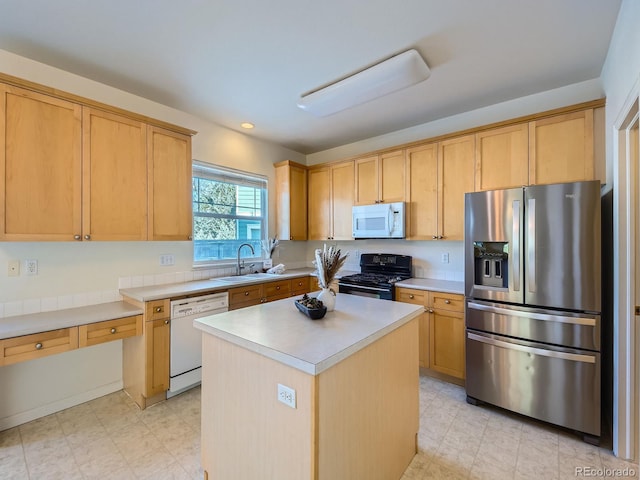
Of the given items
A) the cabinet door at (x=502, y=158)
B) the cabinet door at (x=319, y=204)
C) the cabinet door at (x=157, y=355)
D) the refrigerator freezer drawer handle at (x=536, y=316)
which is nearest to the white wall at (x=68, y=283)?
the cabinet door at (x=157, y=355)

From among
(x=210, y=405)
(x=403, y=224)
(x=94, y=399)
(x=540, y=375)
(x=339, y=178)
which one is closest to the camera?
(x=210, y=405)

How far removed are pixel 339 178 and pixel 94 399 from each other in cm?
352

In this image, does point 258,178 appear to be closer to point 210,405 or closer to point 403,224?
point 403,224

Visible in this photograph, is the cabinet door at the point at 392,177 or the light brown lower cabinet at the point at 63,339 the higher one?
the cabinet door at the point at 392,177

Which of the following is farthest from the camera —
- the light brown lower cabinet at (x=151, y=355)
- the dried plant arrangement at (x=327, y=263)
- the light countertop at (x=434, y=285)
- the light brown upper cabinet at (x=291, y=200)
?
the light brown upper cabinet at (x=291, y=200)

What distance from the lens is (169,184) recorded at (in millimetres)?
2783

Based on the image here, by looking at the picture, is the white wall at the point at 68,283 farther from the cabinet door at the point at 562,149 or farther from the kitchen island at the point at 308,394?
the cabinet door at the point at 562,149

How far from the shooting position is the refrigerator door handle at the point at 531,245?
2176mm

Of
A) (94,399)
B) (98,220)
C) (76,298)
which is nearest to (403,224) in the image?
(98,220)

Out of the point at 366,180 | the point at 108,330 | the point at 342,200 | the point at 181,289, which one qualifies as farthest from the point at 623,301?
the point at 108,330

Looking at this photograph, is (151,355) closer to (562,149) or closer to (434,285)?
(434,285)

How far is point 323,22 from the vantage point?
185 cm

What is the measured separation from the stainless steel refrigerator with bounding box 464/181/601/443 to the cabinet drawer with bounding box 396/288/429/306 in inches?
19.0

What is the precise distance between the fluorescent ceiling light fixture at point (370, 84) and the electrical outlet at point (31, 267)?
2.59m
